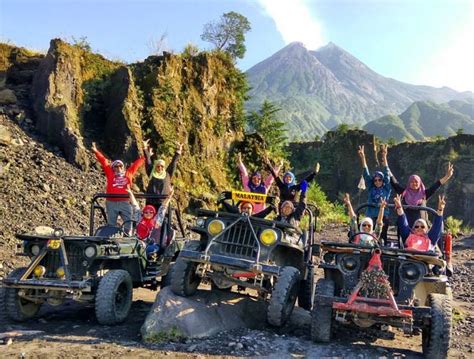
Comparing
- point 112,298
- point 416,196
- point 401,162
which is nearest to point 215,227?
point 112,298

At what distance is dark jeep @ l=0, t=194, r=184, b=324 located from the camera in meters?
6.78

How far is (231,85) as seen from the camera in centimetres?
2391

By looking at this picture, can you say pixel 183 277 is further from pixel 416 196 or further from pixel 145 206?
pixel 416 196

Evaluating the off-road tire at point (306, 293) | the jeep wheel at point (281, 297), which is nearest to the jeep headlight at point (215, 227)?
the jeep wheel at point (281, 297)

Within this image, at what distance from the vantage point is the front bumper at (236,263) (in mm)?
6836

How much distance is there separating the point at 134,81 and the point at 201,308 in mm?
13200

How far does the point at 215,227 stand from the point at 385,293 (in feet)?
8.37

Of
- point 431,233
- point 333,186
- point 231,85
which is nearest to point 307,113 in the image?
point 333,186

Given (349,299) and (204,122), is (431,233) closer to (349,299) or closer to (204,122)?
(349,299)

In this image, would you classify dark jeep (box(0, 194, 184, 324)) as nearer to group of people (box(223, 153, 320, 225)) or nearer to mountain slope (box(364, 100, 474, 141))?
group of people (box(223, 153, 320, 225))

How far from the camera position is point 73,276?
23.3 ft

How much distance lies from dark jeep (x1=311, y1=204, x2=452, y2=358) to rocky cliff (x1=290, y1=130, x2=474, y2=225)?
33.8 m

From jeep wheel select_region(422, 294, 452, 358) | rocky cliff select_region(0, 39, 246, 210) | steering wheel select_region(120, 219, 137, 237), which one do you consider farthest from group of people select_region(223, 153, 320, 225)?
rocky cliff select_region(0, 39, 246, 210)

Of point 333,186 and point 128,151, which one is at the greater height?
point 333,186
